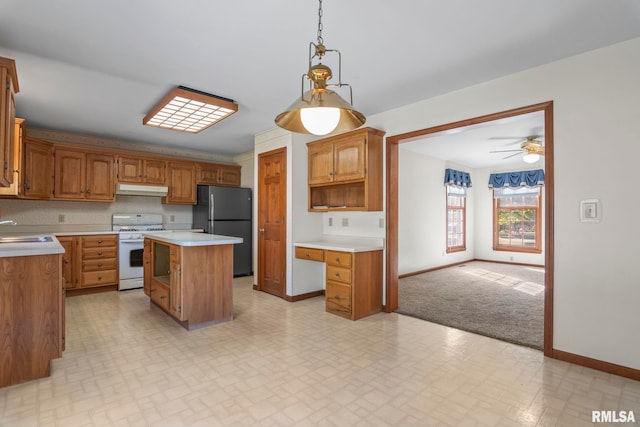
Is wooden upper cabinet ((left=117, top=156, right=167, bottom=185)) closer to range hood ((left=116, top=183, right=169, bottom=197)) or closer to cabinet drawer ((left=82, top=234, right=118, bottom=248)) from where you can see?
range hood ((left=116, top=183, right=169, bottom=197))

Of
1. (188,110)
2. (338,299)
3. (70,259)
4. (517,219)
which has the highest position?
(188,110)

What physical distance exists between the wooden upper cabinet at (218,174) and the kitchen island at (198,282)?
8.97 ft

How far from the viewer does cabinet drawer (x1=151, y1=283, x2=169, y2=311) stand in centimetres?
348

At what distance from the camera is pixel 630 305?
232cm

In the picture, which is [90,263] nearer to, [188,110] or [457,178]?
[188,110]

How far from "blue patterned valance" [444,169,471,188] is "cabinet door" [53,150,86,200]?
22.7ft

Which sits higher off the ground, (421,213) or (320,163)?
(320,163)

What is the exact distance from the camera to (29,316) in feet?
7.39

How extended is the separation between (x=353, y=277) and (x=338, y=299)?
385 mm

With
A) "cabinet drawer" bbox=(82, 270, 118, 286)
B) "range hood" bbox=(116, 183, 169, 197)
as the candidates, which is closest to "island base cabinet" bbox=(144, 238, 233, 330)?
"cabinet drawer" bbox=(82, 270, 118, 286)

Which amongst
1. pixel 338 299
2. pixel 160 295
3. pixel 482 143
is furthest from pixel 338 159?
pixel 482 143

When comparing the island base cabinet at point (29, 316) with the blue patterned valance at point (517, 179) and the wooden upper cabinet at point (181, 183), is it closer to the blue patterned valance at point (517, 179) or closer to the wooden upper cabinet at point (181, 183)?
the wooden upper cabinet at point (181, 183)

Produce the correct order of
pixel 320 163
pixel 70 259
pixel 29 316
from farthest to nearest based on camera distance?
pixel 70 259 → pixel 320 163 → pixel 29 316

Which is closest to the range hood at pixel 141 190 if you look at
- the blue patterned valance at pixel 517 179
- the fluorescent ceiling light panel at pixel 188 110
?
the fluorescent ceiling light panel at pixel 188 110
